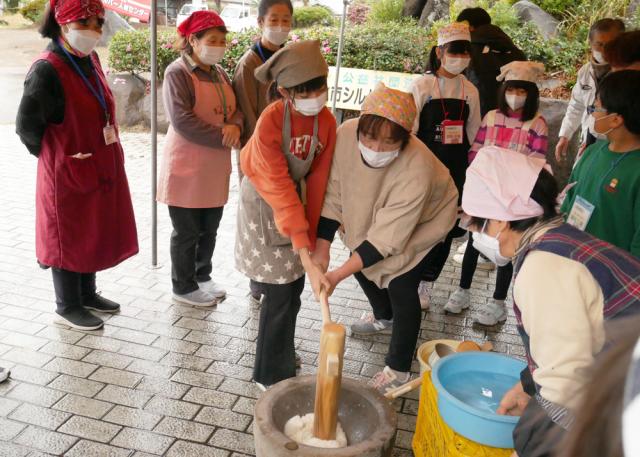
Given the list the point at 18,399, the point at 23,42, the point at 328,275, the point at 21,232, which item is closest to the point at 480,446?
the point at 328,275

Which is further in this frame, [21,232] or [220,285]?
[21,232]

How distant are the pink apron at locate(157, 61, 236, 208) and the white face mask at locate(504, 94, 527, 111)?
188 cm

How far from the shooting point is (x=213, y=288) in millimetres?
4168

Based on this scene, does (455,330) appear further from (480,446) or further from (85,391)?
(85,391)

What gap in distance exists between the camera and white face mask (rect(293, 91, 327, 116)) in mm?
2656

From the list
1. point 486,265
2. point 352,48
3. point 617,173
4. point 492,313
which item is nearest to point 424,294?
point 492,313

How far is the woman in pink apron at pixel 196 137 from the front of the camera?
11.7 feet

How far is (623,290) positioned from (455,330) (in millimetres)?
2394

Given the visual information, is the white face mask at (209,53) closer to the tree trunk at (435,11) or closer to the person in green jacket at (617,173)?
the person in green jacket at (617,173)

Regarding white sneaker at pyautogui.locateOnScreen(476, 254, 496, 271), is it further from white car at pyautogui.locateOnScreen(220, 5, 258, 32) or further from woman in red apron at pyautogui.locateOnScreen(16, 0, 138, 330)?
white car at pyautogui.locateOnScreen(220, 5, 258, 32)

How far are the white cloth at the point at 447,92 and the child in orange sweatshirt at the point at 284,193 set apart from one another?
130cm

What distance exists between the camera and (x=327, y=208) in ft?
9.80

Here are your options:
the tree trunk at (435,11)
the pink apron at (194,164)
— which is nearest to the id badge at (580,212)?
the pink apron at (194,164)

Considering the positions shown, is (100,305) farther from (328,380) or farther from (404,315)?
(328,380)
